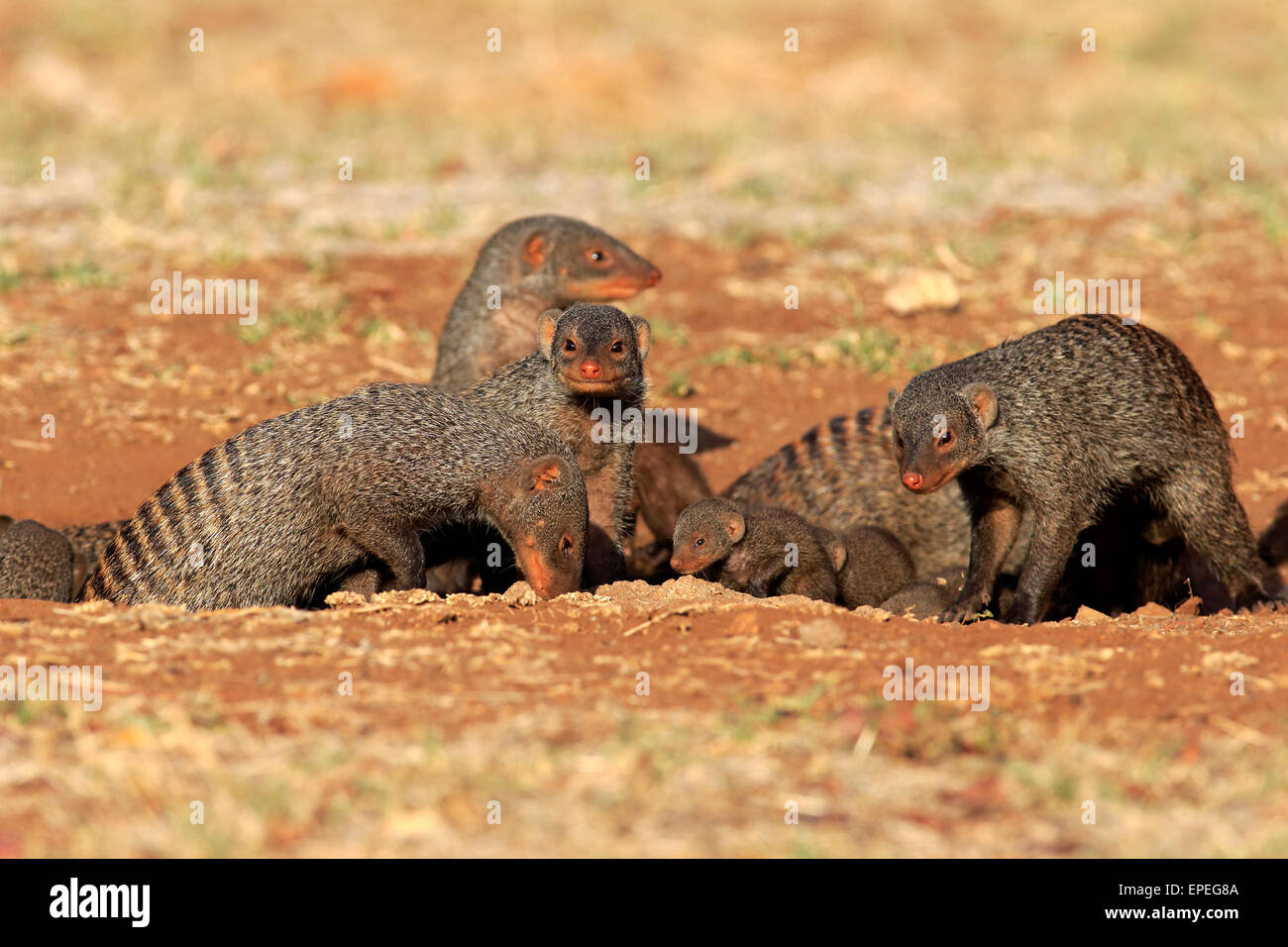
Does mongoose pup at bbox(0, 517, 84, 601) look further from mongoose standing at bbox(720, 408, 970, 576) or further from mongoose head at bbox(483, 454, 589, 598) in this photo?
mongoose standing at bbox(720, 408, 970, 576)

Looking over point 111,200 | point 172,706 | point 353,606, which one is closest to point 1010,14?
point 111,200

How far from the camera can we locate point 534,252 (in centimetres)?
669

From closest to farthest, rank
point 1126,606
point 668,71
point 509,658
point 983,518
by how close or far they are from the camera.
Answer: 1. point 509,658
2. point 983,518
3. point 1126,606
4. point 668,71

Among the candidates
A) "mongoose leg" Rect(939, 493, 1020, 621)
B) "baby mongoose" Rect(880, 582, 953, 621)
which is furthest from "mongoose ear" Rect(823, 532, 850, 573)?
"mongoose leg" Rect(939, 493, 1020, 621)

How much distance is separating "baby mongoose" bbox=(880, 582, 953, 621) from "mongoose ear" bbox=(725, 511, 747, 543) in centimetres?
59

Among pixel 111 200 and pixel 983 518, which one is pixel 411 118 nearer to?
pixel 111 200

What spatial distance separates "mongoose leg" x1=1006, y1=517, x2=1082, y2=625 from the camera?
4.95 m

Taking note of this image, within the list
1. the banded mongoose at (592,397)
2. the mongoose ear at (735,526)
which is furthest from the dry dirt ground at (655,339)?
the banded mongoose at (592,397)

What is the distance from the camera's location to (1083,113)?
11977 mm

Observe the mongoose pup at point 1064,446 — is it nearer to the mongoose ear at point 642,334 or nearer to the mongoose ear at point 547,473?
the mongoose ear at point 642,334

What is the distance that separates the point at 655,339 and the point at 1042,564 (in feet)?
9.95
